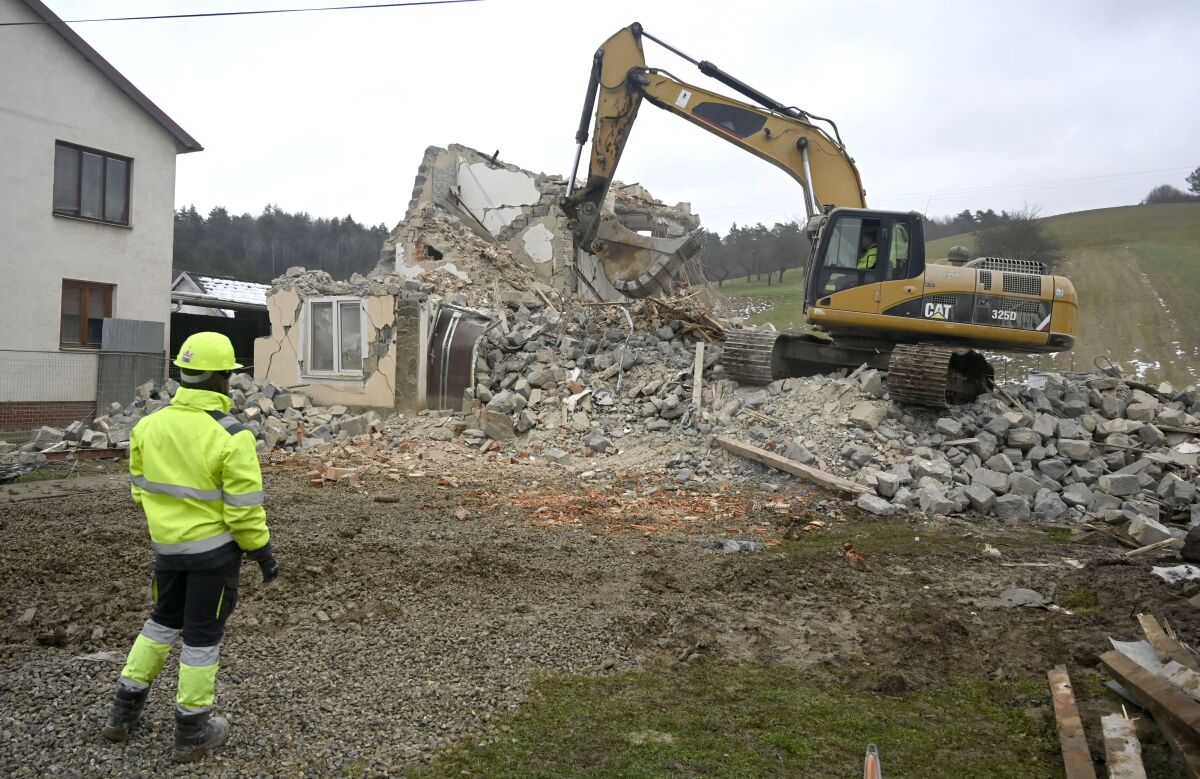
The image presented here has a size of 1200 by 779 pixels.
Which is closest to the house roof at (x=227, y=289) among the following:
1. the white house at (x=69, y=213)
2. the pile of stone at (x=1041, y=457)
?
the white house at (x=69, y=213)

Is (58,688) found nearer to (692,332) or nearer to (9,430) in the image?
(692,332)

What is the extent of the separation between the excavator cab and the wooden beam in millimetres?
7451

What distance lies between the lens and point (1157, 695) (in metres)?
3.65

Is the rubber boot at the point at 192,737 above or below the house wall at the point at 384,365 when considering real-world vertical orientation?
below

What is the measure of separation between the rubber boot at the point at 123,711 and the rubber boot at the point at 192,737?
0.67 ft

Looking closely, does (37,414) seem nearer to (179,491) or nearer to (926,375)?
(179,491)

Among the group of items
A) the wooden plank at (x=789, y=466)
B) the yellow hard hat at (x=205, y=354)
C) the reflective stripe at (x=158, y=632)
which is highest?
the yellow hard hat at (x=205, y=354)

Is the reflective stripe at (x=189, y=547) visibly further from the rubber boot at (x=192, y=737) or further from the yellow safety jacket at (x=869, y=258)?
the yellow safety jacket at (x=869, y=258)

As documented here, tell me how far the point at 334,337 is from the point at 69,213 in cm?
569

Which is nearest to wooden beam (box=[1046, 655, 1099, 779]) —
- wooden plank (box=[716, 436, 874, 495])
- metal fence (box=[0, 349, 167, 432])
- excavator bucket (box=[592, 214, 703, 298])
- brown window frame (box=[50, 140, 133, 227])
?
wooden plank (box=[716, 436, 874, 495])

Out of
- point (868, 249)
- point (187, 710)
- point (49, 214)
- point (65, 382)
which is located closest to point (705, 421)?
point (868, 249)

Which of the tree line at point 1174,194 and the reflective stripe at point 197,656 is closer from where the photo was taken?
the reflective stripe at point 197,656

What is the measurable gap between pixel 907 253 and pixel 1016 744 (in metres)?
8.37

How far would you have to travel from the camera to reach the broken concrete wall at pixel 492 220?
69.1 feet
